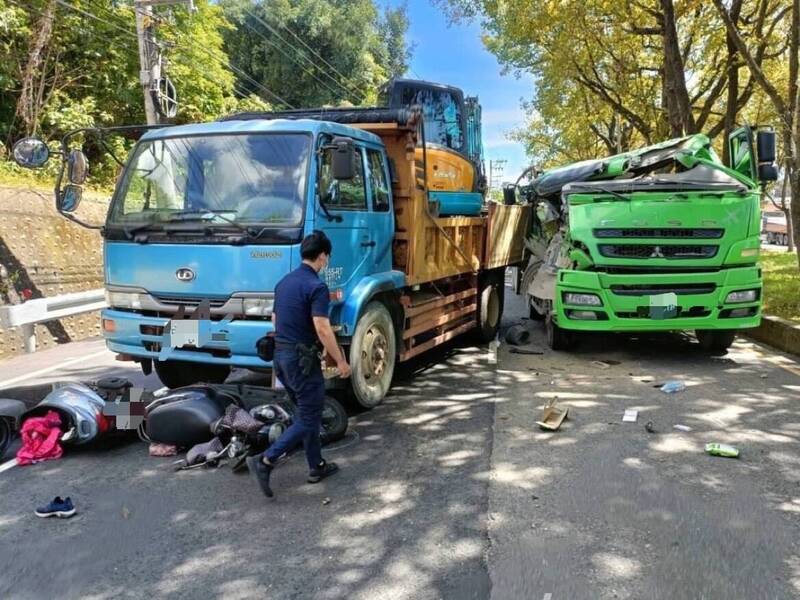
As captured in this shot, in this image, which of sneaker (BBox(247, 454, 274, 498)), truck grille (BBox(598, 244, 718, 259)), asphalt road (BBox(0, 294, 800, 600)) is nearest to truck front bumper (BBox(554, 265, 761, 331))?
truck grille (BBox(598, 244, 718, 259))

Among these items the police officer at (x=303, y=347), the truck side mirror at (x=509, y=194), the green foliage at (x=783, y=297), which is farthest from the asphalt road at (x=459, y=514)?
the truck side mirror at (x=509, y=194)

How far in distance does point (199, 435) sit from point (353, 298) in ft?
5.23

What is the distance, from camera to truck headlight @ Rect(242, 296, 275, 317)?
196 inches

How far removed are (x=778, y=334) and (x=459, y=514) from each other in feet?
21.6

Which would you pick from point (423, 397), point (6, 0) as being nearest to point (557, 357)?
point (423, 397)

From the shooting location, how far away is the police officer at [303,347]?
411cm

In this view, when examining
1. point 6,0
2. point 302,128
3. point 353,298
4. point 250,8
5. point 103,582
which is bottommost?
point 103,582

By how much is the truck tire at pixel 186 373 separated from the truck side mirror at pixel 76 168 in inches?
68.6

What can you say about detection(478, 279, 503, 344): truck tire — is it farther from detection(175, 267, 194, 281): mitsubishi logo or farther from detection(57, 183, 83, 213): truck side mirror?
detection(57, 183, 83, 213): truck side mirror

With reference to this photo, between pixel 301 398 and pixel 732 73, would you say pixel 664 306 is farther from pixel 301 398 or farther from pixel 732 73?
pixel 732 73

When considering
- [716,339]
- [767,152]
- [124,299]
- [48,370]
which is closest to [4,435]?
[124,299]

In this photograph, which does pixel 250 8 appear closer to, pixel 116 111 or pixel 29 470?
pixel 116 111

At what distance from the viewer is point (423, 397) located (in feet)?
21.2

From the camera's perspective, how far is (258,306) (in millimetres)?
5004
